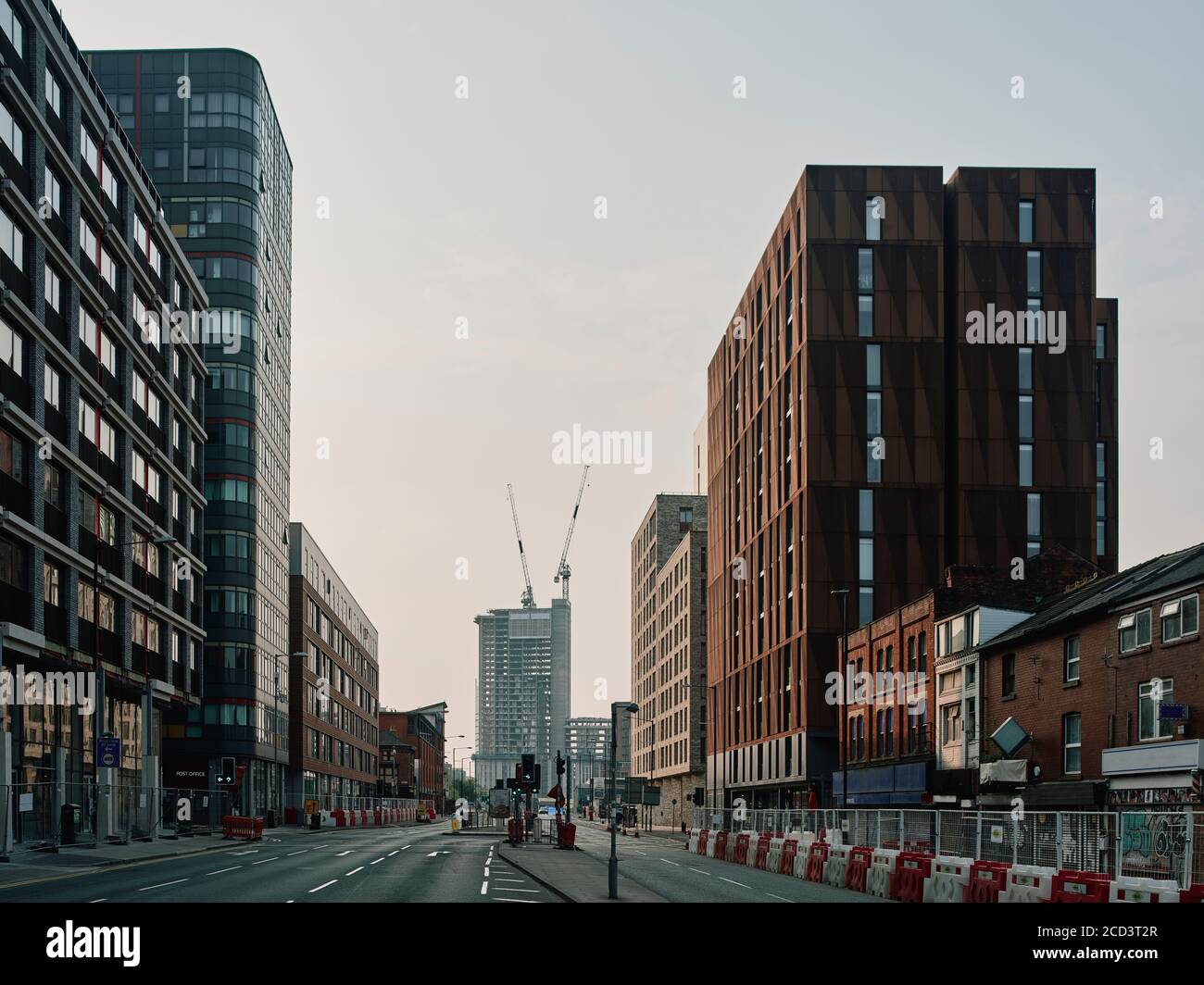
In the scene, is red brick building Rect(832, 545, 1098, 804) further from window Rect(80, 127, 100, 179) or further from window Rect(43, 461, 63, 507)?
window Rect(80, 127, 100, 179)

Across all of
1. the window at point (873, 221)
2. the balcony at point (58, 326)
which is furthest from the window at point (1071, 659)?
the window at point (873, 221)

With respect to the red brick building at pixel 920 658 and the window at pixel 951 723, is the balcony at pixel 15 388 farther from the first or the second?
the window at pixel 951 723

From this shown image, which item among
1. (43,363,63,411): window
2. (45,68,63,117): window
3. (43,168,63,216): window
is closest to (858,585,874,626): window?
(43,363,63,411): window

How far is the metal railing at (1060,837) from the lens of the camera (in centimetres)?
1983

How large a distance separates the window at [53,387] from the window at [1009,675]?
3685 cm

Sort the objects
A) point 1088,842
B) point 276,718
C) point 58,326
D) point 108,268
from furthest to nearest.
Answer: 1. point 276,718
2. point 108,268
3. point 58,326
4. point 1088,842

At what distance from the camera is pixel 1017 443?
7812 centimetres

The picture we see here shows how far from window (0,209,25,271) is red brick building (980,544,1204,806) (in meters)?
36.6

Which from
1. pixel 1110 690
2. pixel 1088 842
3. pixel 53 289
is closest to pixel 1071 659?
pixel 1110 690

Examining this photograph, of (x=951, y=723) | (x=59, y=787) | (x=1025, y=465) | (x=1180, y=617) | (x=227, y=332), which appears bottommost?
(x=59, y=787)

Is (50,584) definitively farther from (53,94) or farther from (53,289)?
(53,94)

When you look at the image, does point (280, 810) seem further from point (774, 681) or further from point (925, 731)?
point (925, 731)

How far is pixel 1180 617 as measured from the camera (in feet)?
125

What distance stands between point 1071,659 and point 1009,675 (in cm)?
554
